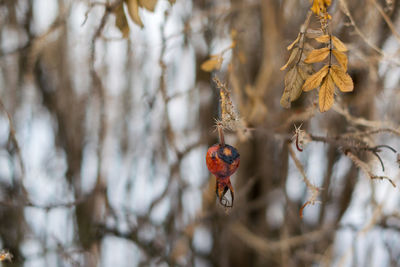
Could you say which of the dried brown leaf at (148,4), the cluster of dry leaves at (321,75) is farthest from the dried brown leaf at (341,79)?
the dried brown leaf at (148,4)

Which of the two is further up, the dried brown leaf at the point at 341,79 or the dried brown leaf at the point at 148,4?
the dried brown leaf at the point at 148,4

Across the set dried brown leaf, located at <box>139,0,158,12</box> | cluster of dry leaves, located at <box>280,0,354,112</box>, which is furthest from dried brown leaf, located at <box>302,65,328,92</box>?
dried brown leaf, located at <box>139,0,158,12</box>

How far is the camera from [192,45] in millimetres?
902

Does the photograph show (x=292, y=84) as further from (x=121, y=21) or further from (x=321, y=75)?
(x=121, y=21)

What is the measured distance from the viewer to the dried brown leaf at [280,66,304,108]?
0.98ft

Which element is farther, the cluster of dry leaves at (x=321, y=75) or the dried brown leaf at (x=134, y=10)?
the dried brown leaf at (x=134, y=10)

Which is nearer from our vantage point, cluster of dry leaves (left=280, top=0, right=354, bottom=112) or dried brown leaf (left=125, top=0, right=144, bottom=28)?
cluster of dry leaves (left=280, top=0, right=354, bottom=112)

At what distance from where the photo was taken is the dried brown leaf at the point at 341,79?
29cm

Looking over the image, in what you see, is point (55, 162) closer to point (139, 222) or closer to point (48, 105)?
point (48, 105)

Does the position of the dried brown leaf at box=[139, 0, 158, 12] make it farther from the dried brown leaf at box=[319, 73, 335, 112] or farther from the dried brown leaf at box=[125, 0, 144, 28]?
the dried brown leaf at box=[319, 73, 335, 112]

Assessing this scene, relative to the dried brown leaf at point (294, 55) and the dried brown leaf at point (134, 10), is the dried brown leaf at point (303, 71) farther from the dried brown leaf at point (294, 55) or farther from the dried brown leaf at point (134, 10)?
the dried brown leaf at point (134, 10)

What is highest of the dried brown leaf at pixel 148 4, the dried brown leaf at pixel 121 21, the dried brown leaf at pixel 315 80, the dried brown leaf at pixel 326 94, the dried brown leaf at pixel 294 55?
the dried brown leaf at pixel 148 4

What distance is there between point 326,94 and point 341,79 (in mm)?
16

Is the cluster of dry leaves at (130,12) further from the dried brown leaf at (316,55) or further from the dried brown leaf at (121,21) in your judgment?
the dried brown leaf at (316,55)
